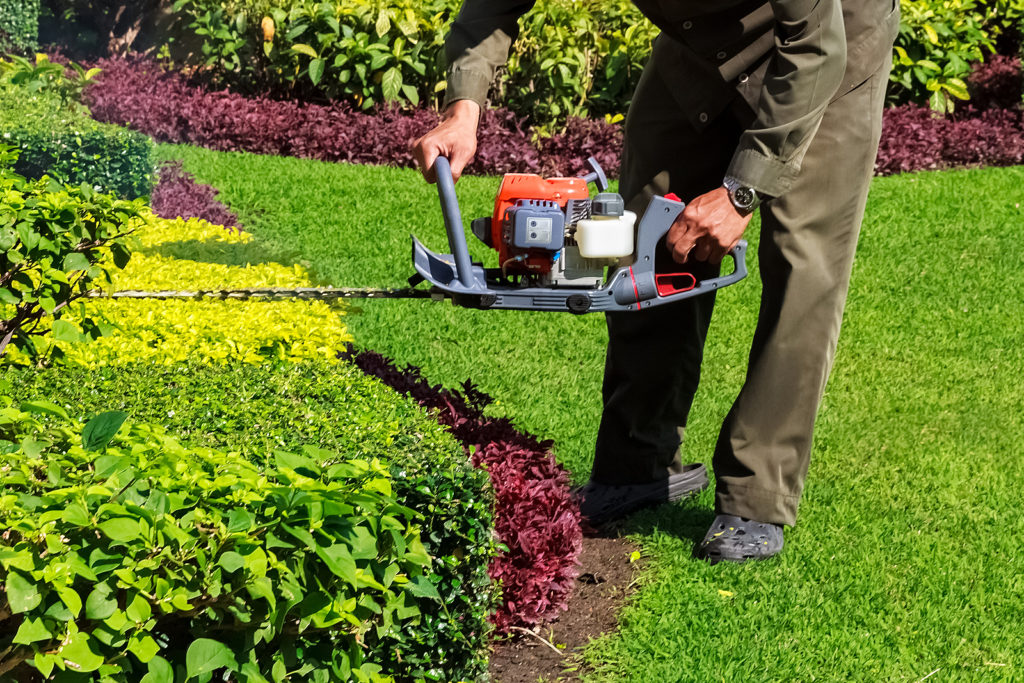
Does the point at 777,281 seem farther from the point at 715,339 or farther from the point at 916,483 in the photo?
the point at 715,339

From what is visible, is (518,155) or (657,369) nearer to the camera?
(657,369)

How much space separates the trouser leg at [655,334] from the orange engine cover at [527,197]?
0.66 meters

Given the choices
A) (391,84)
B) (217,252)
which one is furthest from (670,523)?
(391,84)

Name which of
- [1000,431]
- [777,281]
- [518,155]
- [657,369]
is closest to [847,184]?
[777,281]

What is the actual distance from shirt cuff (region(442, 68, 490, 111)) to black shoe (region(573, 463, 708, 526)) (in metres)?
1.32

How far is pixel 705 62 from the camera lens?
3.45m

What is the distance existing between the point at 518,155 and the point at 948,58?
3.66 meters

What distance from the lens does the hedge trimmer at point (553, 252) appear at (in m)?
2.99

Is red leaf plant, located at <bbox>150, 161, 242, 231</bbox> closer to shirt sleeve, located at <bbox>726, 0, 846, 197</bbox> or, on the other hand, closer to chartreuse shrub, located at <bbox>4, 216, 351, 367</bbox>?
chartreuse shrub, located at <bbox>4, 216, 351, 367</bbox>

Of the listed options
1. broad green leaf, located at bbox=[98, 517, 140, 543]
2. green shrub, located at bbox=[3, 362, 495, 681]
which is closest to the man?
green shrub, located at bbox=[3, 362, 495, 681]

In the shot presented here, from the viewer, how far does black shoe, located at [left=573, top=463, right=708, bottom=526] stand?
12.9ft

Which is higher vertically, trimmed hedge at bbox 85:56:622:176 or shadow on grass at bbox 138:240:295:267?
trimmed hedge at bbox 85:56:622:176

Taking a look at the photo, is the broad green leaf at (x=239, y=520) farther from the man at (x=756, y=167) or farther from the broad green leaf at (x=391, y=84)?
the broad green leaf at (x=391, y=84)

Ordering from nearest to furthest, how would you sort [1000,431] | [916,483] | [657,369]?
[657,369] < [916,483] < [1000,431]
